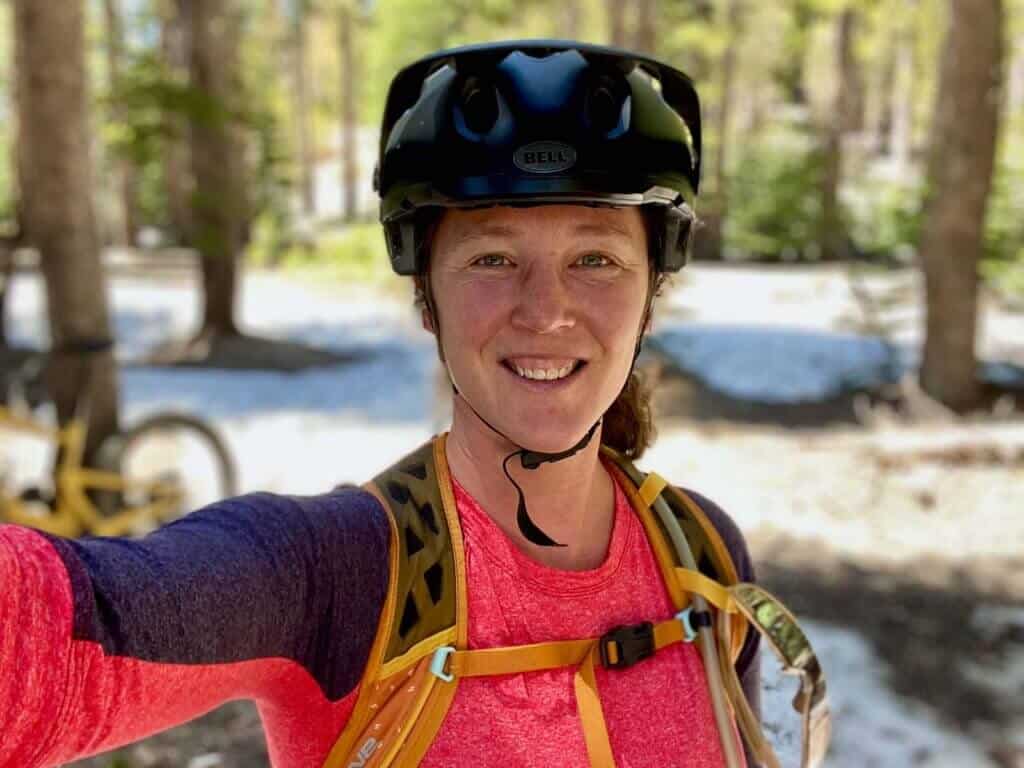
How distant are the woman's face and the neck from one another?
64 millimetres

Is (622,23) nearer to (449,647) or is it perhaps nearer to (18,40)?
(18,40)

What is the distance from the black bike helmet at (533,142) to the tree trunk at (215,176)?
11134mm

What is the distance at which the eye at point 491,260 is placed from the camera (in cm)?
153

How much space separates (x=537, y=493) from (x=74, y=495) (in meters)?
5.26

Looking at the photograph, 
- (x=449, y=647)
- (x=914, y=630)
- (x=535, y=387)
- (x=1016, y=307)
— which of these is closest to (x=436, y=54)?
(x=535, y=387)

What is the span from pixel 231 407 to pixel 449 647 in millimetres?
11032

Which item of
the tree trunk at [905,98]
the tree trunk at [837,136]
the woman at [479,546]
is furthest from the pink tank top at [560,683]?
the tree trunk at [905,98]

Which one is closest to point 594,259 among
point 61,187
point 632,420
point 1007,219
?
point 632,420

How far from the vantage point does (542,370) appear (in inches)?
60.3

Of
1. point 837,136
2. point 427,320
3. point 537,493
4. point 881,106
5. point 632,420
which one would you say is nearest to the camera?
point 537,493

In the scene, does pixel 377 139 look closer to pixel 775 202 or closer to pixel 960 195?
pixel 960 195

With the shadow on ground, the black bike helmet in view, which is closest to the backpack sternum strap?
the black bike helmet

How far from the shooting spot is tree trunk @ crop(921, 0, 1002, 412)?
30.8 feet

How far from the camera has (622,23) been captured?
53.1 ft
